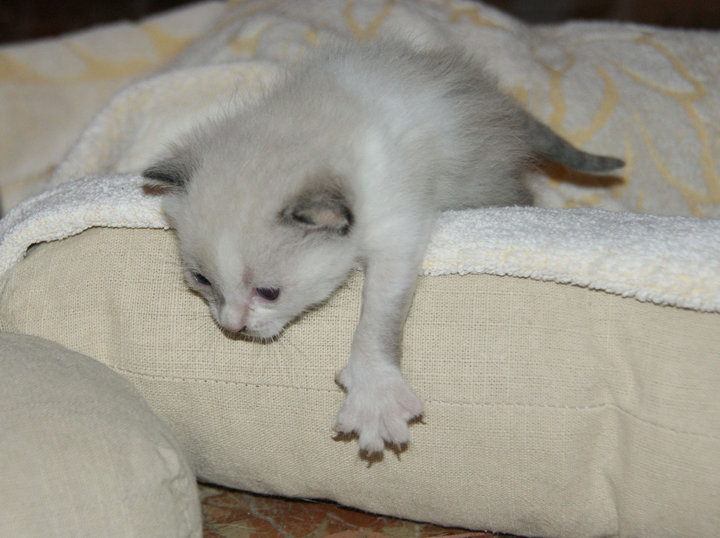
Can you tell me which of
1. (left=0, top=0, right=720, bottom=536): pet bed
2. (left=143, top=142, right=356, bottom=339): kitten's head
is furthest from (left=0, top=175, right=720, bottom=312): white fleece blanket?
(left=143, top=142, right=356, bottom=339): kitten's head

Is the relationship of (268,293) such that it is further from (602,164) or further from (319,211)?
(602,164)

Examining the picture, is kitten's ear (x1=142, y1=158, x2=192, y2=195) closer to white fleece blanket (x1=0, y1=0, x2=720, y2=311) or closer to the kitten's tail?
white fleece blanket (x1=0, y1=0, x2=720, y2=311)

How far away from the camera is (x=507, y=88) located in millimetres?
2430

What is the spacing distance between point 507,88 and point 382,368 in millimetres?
1387

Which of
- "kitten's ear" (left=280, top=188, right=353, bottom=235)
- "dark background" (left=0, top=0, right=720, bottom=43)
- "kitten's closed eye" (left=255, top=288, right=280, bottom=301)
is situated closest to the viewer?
"kitten's ear" (left=280, top=188, right=353, bottom=235)

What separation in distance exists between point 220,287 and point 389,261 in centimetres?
34

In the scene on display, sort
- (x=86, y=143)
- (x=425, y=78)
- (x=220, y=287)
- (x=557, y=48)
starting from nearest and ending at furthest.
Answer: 1. (x=220, y=287)
2. (x=425, y=78)
3. (x=86, y=143)
4. (x=557, y=48)

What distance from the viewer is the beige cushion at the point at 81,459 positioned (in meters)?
1.13

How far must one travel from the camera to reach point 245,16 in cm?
281

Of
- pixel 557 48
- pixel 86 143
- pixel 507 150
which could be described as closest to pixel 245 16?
pixel 86 143

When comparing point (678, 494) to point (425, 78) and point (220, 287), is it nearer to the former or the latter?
point (220, 287)

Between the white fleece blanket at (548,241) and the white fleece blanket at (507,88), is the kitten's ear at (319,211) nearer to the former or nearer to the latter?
the white fleece blanket at (548,241)

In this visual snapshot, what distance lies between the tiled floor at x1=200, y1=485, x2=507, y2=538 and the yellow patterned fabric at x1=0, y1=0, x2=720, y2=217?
1.12m

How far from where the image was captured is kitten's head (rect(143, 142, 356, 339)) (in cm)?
136
